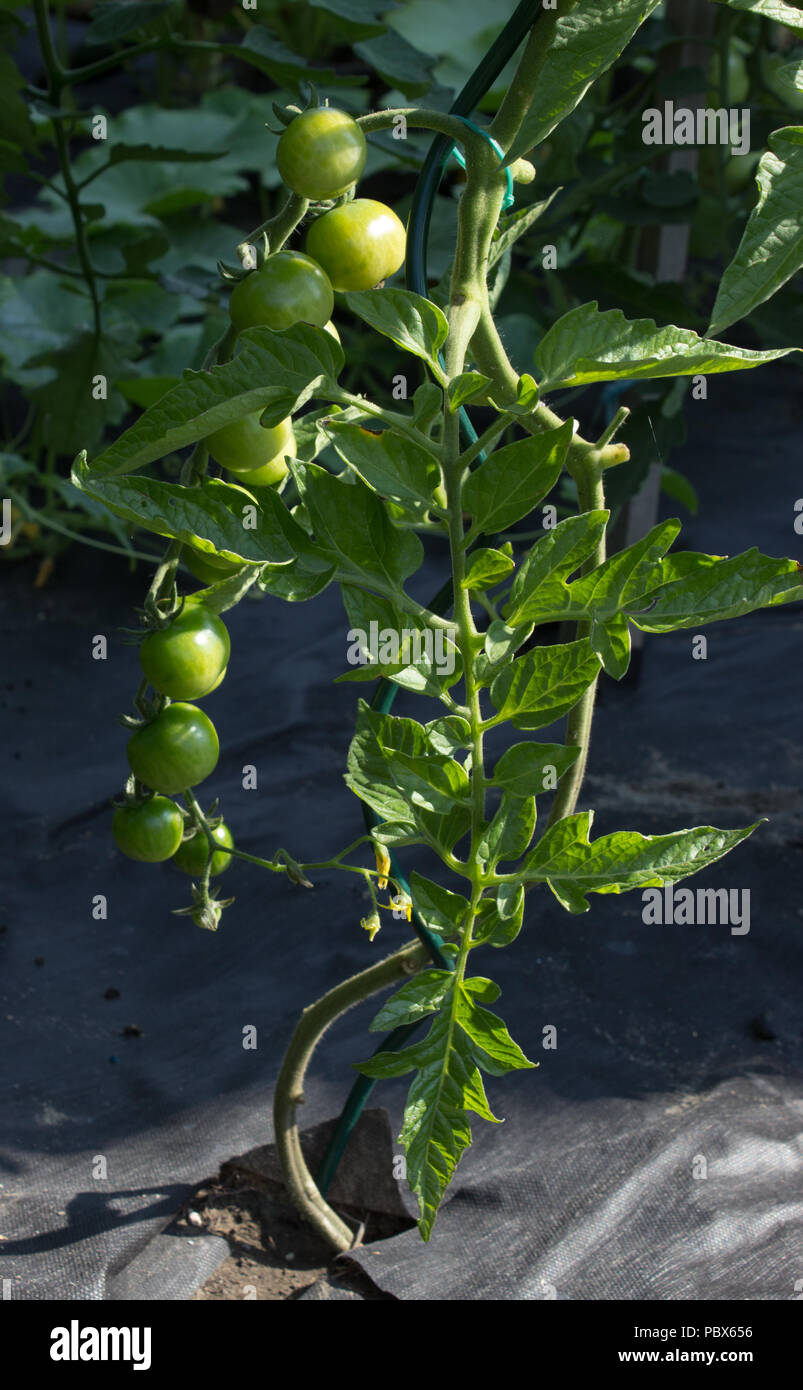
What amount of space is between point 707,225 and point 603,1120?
131 centimetres

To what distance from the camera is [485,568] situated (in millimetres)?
500

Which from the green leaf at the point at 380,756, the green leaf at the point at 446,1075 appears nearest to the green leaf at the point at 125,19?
the green leaf at the point at 380,756

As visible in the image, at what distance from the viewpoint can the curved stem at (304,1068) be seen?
30.6 inches

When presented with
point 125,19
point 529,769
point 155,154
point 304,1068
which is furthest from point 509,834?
point 155,154

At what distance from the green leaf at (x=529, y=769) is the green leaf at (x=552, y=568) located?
6 centimetres

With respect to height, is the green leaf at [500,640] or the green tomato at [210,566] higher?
the green tomato at [210,566]

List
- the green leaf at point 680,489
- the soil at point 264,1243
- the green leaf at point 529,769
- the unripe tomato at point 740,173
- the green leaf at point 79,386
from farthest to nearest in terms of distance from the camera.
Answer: the unripe tomato at point 740,173
the green leaf at point 680,489
the green leaf at point 79,386
the soil at point 264,1243
the green leaf at point 529,769

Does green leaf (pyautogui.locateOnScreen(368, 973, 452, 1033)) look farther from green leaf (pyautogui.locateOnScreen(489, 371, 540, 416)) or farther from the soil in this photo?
the soil

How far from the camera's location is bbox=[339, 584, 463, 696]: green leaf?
505mm

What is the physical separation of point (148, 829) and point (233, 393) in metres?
0.26

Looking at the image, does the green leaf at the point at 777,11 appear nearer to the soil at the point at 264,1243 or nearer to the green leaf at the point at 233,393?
the green leaf at the point at 233,393

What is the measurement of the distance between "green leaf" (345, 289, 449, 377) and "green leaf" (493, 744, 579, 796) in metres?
0.17

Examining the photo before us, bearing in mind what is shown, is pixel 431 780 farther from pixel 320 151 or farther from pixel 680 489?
pixel 680 489

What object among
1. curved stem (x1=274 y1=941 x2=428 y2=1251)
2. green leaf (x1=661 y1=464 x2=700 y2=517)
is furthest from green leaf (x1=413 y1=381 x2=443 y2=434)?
green leaf (x1=661 y1=464 x2=700 y2=517)
